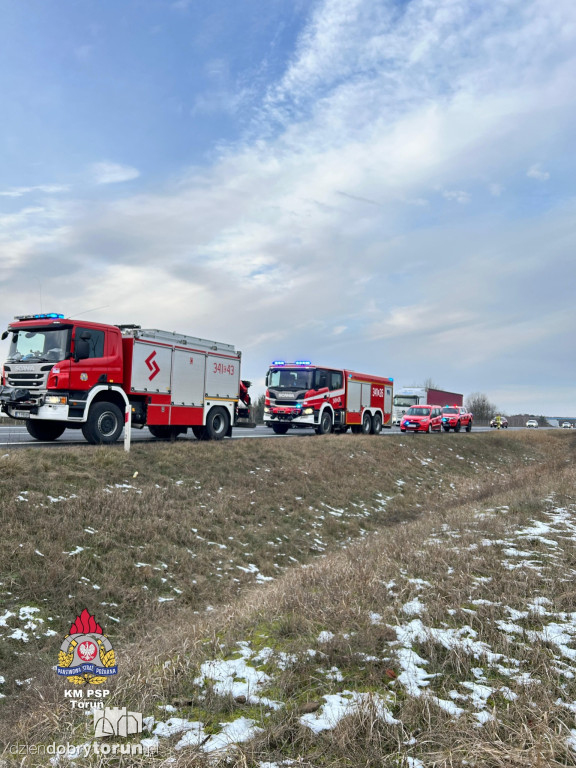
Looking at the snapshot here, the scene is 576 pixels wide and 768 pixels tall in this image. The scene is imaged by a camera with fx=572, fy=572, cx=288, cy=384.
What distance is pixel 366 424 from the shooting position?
31.7 meters

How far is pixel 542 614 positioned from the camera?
204 inches

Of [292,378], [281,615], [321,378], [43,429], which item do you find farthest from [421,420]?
[281,615]

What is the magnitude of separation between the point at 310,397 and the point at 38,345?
45.6 feet

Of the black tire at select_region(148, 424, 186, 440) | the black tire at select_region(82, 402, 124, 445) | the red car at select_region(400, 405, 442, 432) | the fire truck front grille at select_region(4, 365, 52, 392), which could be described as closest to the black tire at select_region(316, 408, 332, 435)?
the black tire at select_region(148, 424, 186, 440)

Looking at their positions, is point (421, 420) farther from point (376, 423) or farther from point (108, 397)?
point (108, 397)

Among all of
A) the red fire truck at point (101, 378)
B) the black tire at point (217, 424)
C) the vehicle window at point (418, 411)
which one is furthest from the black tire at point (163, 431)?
the vehicle window at point (418, 411)

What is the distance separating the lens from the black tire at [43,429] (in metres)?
16.5

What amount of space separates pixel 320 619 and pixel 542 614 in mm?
2014

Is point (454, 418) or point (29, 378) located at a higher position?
point (29, 378)

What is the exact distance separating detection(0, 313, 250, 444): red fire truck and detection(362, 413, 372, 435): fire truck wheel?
13345 mm

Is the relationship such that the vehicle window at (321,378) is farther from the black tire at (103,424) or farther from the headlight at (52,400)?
the headlight at (52,400)

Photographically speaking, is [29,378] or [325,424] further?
[325,424]

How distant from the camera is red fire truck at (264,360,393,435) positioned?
26219 mm

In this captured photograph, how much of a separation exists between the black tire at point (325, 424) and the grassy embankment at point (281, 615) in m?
11.8
